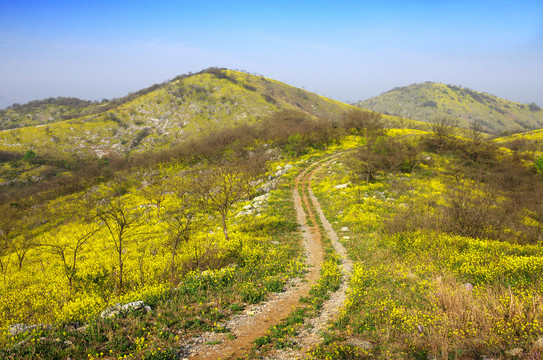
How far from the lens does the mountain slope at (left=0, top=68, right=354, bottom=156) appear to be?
97.8 metres

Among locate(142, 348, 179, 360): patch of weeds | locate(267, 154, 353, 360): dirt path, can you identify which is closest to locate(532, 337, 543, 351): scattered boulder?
locate(267, 154, 353, 360): dirt path

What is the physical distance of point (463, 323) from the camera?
7.07 metres

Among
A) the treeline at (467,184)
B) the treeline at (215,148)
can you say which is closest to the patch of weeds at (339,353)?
the treeline at (467,184)

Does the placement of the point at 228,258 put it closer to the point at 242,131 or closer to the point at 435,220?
the point at 435,220

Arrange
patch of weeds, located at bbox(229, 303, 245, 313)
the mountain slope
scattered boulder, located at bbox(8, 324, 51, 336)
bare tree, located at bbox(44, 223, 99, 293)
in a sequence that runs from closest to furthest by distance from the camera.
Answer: scattered boulder, located at bbox(8, 324, 51, 336) < patch of weeds, located at bbox(229, 303, 245, 313) < bare tree, located at bbox(44, 223, 99, 293) < the mountain slope

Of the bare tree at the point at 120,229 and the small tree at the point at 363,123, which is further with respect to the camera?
the small tree at the point at 363,123

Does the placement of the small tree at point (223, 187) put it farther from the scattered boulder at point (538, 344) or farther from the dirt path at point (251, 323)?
the scattered boulder at point (538, 344)

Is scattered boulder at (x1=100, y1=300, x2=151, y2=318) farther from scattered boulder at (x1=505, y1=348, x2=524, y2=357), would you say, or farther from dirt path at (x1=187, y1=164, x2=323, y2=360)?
scattered boulder at (x1=505, y1=348, x2=524, y2=357)

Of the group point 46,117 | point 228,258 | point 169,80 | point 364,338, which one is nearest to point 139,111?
point 169,80

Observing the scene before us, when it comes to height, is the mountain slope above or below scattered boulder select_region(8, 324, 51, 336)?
above

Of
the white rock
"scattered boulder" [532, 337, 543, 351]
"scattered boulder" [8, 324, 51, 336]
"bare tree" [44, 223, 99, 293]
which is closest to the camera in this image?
"scattered boulder" [532, 337, 543, 351]

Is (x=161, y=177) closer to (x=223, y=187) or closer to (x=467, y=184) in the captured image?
(x=223, y=187)

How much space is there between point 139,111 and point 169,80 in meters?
41.7

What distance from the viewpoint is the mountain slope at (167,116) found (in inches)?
3848
